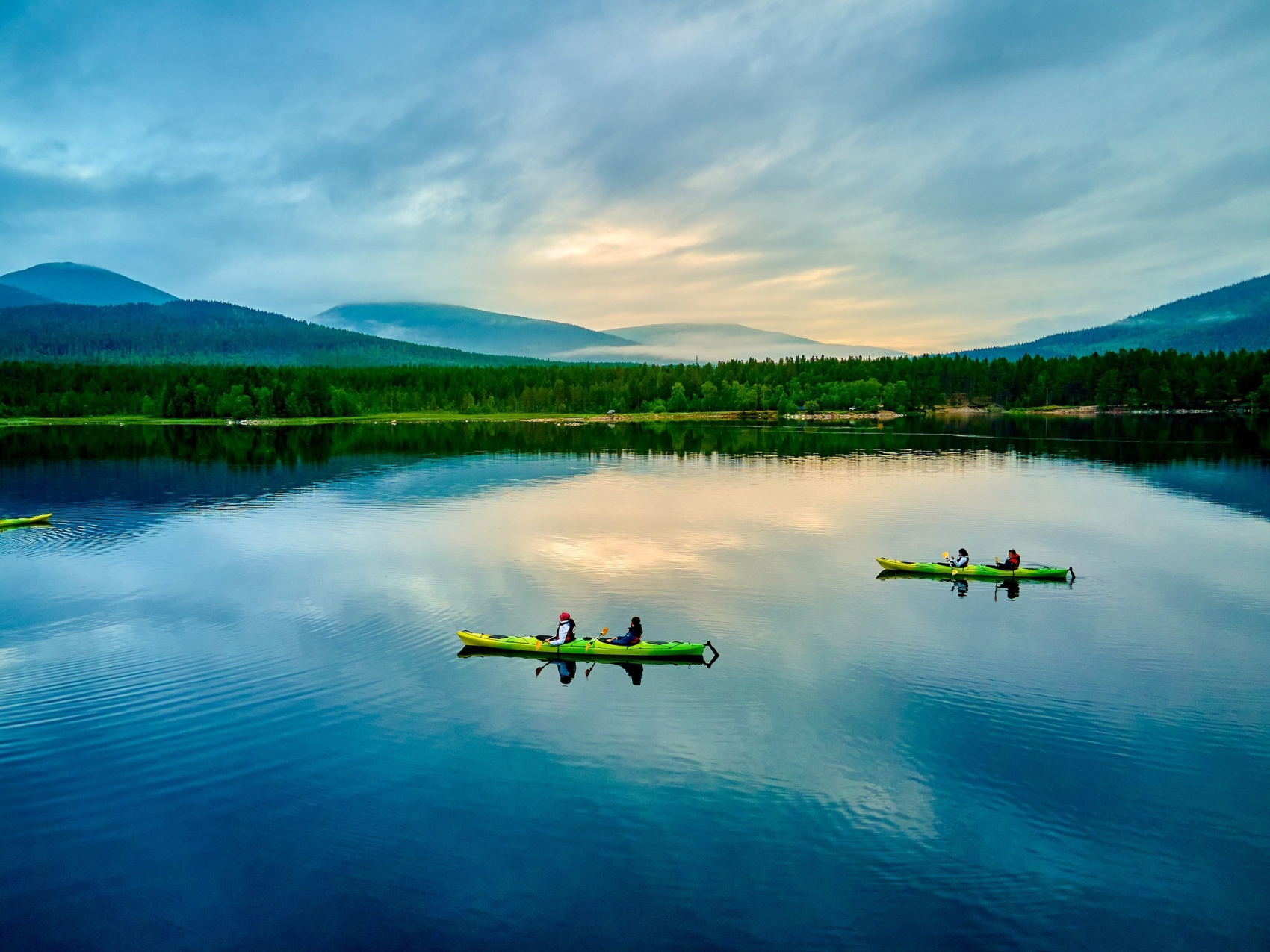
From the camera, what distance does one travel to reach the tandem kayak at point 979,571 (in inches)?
1652

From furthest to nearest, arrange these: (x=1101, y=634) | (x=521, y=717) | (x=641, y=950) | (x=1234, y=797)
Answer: (x=1101, y=634) < (x=521, y=717) < (x=1234, y=797) < (x=641, y=950)

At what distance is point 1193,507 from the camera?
64.0 metres

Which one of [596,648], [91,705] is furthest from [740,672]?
[91,705]

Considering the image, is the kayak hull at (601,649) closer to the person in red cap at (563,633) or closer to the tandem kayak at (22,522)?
the person in red cap at (563,633)

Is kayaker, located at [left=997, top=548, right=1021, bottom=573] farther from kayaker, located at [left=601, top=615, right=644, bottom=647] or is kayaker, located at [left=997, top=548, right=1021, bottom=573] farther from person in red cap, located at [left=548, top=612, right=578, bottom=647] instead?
person in red cap, located at [left=548, top=612, right=578, bottom=647]

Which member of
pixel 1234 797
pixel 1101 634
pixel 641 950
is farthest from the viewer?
pixel 1101 634

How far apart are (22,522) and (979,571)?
2485 inches

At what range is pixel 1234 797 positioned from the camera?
→ 20.1m

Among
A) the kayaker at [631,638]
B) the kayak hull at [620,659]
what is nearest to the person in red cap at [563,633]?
the kayak hull at [620,659]

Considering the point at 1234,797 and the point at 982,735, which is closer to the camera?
the point at 1234,797

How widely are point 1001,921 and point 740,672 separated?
13.6 meters

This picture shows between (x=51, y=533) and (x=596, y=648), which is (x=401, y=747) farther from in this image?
(x=51, y=533)

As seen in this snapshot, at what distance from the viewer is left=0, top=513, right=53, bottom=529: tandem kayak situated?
5547 cm

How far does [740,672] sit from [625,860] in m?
11.9
